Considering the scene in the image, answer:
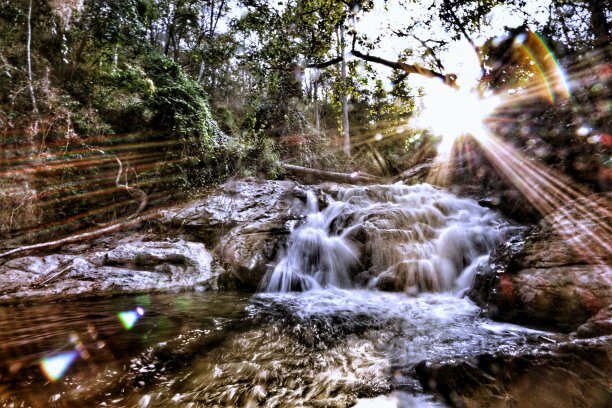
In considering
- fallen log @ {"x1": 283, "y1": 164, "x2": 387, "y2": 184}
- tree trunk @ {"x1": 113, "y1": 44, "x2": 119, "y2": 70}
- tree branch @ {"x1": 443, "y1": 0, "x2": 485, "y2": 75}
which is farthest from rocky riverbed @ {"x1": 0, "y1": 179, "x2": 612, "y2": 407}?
tree trunk @ {"x1": 113, "y1": 44, "x2": 119, "y2": 70}

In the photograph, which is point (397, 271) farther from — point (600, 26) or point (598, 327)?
point (600, 26)

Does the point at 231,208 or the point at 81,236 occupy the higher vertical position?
the point at 231,208

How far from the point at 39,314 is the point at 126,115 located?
6.75 m

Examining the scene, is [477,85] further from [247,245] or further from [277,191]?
[247,245]

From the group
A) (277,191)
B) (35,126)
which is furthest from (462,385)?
(35,126)

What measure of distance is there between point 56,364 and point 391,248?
5503 mm

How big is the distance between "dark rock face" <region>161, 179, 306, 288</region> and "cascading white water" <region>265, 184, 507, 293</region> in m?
0.44

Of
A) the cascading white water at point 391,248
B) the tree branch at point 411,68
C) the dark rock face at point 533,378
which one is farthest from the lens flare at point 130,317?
the tree branch at point 411,68

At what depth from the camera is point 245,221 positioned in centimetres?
763

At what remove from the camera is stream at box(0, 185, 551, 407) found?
2.10 m

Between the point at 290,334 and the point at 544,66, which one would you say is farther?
the point at 544,66

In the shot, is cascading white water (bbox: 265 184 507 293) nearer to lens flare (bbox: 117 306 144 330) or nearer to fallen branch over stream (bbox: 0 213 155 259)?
lens flare (bbox: 117 306 144 330)

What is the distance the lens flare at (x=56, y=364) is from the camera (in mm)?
2177

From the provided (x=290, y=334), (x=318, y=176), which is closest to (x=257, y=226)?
(x=290, y=334)
